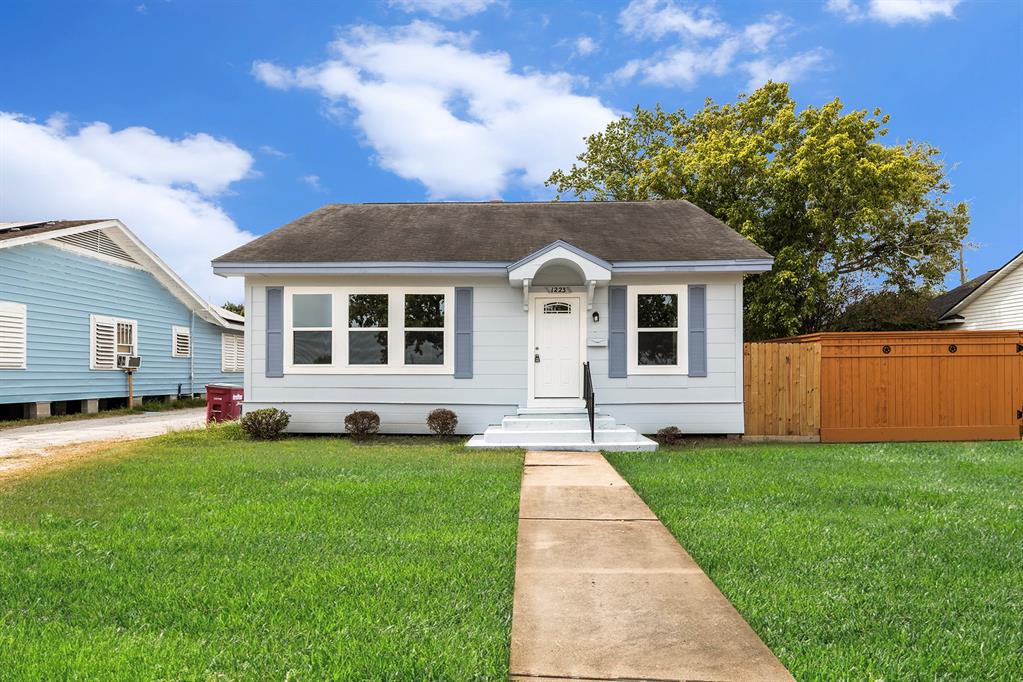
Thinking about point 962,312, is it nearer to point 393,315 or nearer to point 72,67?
point 393,315

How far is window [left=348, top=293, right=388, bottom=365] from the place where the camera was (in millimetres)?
12000

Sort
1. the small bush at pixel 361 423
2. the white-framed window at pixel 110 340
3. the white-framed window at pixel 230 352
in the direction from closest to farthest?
the small bush at pixel 361 423
the white-framed window at pixel 110 340
the white-framed window at pixel 230 352

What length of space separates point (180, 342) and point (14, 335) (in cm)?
730

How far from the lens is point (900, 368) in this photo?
11.9 metres

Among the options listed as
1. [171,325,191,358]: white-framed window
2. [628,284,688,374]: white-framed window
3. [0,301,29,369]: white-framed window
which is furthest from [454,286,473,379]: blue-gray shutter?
[171,325,191,358]: white-framed window

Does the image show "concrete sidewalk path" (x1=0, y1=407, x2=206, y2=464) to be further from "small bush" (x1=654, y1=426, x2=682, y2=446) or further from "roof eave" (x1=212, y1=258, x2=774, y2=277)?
"small bush" (x1=654, y1=426, x2=682, y2=446)

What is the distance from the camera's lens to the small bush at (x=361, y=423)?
11555 millimetres

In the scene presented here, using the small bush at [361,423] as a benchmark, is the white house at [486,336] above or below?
above

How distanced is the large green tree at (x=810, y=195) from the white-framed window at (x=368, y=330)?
14415mm

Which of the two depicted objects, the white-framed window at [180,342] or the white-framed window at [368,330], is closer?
the white-framed window at [368,330]

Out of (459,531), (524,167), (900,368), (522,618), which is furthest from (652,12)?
(522,618)

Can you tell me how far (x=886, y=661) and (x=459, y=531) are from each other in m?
2.89

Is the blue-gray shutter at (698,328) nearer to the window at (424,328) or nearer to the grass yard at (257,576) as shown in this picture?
the window at (424,328)

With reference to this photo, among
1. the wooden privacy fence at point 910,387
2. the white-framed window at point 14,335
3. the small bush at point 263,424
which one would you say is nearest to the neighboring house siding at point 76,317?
the white-framed window at point 14,335
